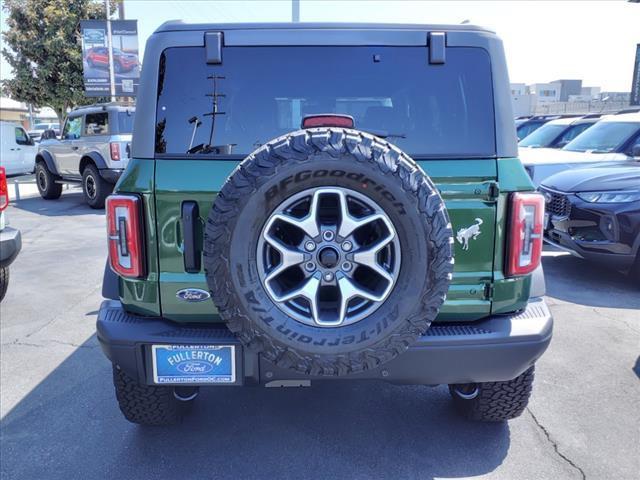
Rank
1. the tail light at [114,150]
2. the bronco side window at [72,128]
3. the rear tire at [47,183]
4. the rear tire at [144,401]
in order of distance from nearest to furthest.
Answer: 1. the rear tire at [144,401]
2. the tail light at [114,150]
3. the bronco side window at [72,128]
4. the rear tire at [47,183]

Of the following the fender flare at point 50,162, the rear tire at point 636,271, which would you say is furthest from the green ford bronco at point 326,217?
the fender flare at point 50,162

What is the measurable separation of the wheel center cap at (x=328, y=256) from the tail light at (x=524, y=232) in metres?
0.83

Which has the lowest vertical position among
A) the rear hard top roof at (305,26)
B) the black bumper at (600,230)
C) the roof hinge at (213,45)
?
the black bumper at (600,230)

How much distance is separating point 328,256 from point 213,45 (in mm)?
1078

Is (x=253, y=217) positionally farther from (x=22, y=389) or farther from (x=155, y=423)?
(x=22, y=389)

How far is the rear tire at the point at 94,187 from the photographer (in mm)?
11109

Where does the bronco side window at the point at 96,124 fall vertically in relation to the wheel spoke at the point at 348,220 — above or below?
above

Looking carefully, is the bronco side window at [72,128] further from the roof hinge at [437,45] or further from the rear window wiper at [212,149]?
the roof hinge at [437,45]

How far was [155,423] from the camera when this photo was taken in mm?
2850

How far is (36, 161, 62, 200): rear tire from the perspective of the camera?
12.6m

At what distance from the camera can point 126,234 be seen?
7.54 ft

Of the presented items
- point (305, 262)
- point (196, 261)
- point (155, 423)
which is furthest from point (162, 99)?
point (155, 423)

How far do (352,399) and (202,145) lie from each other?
6.05ft

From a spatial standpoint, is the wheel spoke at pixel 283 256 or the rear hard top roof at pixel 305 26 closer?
the wheel spoke at pixel 283 256
